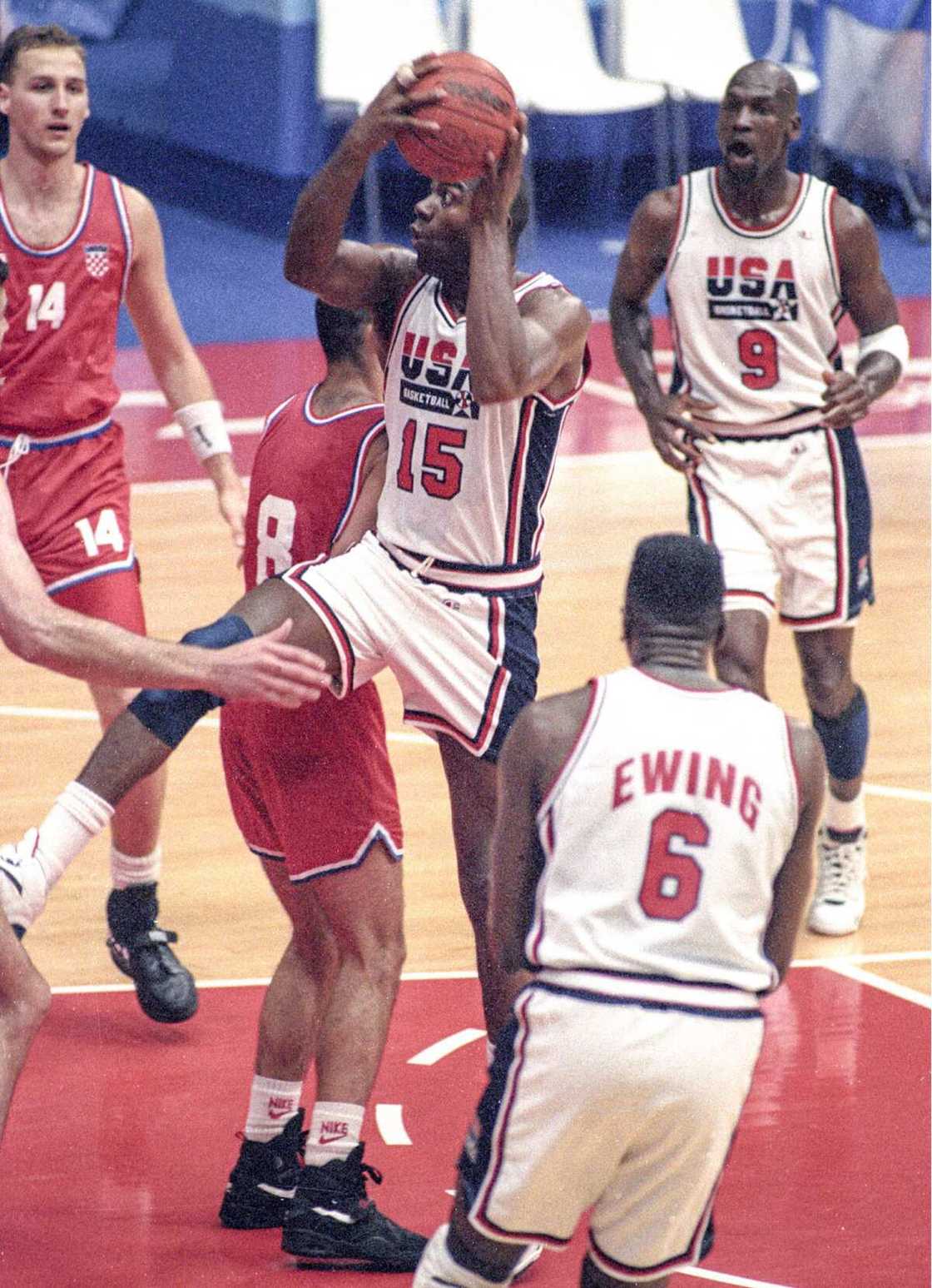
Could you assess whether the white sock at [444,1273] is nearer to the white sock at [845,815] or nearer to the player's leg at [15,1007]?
the player's leg at [15,1007]

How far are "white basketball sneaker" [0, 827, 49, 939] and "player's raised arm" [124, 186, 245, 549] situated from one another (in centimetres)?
178

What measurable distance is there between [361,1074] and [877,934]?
240 cm

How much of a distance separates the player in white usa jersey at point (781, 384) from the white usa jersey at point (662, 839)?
9.47 ft

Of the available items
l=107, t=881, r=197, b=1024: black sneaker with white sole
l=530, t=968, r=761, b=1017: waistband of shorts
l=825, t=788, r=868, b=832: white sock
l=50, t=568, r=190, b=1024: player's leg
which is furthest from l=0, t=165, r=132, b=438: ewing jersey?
l=530, t=968, r=761, b=1017: waistband of shorts

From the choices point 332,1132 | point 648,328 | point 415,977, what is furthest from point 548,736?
point 648,328

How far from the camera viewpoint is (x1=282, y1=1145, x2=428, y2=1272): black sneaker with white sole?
4625 mm

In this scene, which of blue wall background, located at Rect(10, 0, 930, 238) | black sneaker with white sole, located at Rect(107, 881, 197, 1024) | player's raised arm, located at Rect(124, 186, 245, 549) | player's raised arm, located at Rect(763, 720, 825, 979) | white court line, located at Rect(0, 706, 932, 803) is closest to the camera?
player's raised arm, located at Rect(763, 720, 825, 979)

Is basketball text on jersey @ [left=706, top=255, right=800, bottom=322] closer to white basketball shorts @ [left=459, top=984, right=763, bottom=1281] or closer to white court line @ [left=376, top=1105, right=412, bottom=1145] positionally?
white court line @ [left=376, top=1105, right=412, bottom=1145]

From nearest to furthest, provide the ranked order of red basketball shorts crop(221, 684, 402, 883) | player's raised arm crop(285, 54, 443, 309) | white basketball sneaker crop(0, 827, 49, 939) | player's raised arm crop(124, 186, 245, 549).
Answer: white basketball sneaker crop(0, 827, 49, 939)
player's raised arm crop(285, 54, 443, 309)
red basketball shorts crop(221, 684, 402, 883)
player's raised arm crop(124, 186, 245, 549)

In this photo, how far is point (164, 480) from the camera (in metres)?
11.5

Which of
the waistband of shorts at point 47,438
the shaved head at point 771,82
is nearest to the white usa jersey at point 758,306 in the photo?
the shaved head at point 771,82

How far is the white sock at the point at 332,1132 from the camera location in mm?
4625

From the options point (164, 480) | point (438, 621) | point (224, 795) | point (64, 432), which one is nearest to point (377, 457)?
point (438, 621)

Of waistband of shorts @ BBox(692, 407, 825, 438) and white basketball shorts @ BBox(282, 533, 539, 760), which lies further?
waistband of shorts @ BBox(692, 407, 825, 438)
